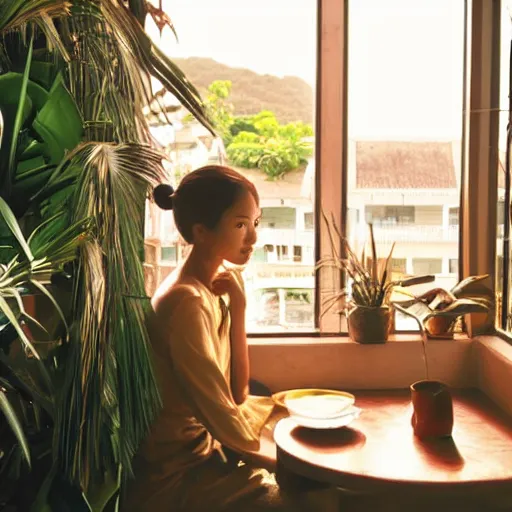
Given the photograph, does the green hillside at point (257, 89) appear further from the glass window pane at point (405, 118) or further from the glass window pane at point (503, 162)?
the glass window pane at point (503, 162)

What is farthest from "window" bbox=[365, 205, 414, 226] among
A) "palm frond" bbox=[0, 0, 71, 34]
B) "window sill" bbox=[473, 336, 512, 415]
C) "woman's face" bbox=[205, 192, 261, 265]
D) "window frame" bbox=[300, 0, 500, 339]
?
Answer: "palm frond" bbox=[0, 0, 71, 34]

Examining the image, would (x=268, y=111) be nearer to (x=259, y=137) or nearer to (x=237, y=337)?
(x=259, y=137)

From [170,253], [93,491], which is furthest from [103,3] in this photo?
[93,491]

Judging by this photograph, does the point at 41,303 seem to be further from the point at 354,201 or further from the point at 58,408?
the point at 354,201

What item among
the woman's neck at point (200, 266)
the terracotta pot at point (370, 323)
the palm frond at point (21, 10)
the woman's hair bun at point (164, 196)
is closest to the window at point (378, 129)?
the terracotta pot at point (370, 323)

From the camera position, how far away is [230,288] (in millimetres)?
2273

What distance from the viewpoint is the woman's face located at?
2213mm

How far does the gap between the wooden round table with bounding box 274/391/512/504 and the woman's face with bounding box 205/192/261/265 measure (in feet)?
1.75

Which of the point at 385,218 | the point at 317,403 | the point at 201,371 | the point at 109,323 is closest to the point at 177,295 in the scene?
the point at 201,371

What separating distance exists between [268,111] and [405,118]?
512 millimetres

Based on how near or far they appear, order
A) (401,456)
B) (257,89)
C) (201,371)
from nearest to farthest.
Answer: (401,456) → (201,371) → (257,89)

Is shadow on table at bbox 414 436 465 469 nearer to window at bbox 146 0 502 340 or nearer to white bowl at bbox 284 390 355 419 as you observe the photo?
white bowl at bbox 284 390 355 419

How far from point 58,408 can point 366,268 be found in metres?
1.26

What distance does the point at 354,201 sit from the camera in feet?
8.82
